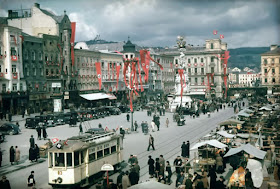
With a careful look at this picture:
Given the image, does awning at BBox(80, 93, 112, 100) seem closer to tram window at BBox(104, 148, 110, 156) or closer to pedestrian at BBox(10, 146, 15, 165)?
pedestrian at BBox(10, 146, 15, 165)

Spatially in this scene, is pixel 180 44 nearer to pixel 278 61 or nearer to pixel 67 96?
pixel 67 96

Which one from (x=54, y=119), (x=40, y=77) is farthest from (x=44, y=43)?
(x=54, y=119)

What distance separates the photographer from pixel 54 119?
4166 centimetres

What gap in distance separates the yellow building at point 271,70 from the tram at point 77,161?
271 feet

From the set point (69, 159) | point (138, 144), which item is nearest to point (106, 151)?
point (69, 159)

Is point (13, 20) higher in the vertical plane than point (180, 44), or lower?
higher

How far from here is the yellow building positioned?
93625mm

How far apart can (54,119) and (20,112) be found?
1094cm

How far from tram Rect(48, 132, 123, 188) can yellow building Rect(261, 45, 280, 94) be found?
82.5m

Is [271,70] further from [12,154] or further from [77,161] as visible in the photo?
[77,161]

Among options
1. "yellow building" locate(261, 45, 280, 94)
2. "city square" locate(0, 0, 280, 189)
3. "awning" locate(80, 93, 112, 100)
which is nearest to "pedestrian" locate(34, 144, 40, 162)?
"city square" locate(0, 0, 280, 189)

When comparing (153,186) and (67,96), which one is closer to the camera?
(153,186)

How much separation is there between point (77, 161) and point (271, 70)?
8790cm

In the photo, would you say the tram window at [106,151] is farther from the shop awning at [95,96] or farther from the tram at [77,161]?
the shop awning at [95,96]
